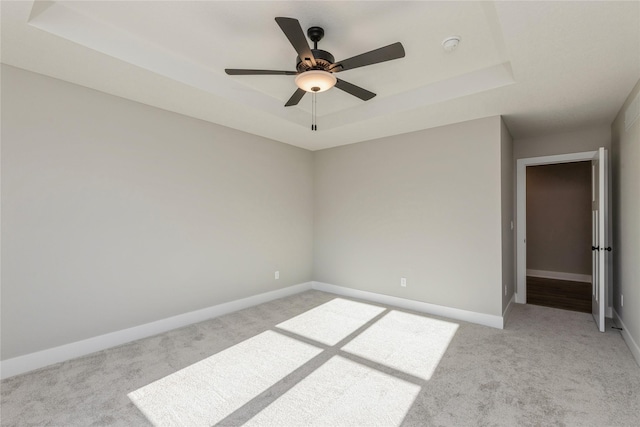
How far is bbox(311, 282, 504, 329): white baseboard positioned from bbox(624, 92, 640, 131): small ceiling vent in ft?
7.67

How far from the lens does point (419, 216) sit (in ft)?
13.4

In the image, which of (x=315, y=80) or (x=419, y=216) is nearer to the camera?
(x=315, y=80)

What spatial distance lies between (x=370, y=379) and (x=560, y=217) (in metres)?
5.93

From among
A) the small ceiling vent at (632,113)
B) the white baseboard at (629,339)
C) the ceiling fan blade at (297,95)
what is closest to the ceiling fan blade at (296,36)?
the ceiling fan blade at (297,95)

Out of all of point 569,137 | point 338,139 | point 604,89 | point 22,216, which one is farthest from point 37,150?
point 569,137

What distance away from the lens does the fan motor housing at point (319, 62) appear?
6.93 feet

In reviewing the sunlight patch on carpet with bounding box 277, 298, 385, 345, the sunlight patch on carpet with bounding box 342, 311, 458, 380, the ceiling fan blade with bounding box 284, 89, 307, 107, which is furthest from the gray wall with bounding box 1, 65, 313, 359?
the sunlight patch on carpet with bounding box 342, 311, 458, 380

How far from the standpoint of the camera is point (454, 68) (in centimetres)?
280

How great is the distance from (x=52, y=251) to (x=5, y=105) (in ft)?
4.07

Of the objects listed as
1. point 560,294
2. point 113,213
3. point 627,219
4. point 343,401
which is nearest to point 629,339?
point 627,219

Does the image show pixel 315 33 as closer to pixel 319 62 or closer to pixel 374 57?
pixel 319 62

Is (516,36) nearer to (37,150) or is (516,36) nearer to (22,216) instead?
(37,150)

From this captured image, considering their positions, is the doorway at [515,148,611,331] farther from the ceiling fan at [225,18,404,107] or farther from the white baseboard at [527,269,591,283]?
the ceiling fan at [225,18,404,107]

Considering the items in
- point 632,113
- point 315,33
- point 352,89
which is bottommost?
point 632,113
